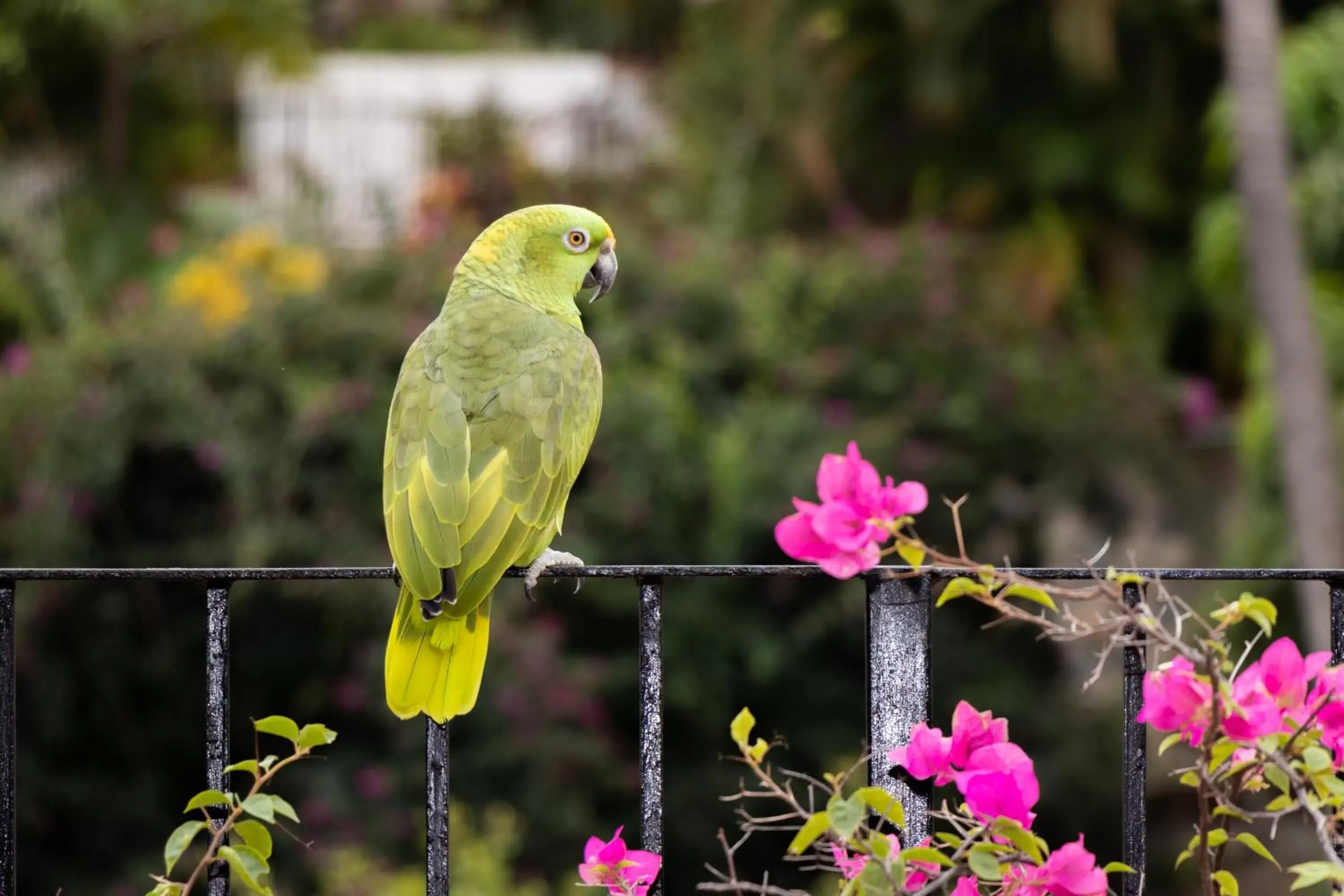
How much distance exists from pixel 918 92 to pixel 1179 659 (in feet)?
21.1

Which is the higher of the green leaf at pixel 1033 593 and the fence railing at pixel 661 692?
the green leaf at pixel 1033 593

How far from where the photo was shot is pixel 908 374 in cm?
710

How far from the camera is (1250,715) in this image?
1407mm

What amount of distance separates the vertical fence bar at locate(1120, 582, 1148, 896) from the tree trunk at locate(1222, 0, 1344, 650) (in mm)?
3591

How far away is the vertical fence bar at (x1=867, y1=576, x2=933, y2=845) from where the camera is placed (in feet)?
5.58

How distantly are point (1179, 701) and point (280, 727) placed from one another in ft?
2.97

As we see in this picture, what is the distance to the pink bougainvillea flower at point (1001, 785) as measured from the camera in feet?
4.95

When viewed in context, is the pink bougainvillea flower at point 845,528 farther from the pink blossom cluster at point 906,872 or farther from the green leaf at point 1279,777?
the green leaf at point 1279,777

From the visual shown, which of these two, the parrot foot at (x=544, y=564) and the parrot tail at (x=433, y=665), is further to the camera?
the parrot foot at (x=544, y=564)

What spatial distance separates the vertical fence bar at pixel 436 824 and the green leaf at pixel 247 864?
201 millimetres

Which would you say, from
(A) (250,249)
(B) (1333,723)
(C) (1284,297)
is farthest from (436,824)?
(A) (250,249)

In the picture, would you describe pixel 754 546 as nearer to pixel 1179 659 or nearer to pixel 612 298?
pixel 612 298

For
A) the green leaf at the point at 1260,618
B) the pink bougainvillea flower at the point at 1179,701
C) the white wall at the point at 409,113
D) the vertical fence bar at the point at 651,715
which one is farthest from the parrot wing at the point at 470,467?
the white wall at the point at 409,113

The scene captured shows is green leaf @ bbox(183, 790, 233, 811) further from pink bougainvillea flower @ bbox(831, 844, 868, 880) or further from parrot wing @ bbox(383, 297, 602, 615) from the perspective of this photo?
pink bougainvillea flower @ bbox(831, 844, 868, 880)
